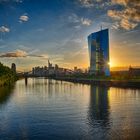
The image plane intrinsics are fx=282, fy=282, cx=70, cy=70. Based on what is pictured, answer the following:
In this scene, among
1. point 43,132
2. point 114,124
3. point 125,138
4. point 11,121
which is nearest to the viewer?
point 125,138

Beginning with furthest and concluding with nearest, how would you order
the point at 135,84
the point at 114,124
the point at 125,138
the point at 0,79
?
the point at 0,79, the point at 135,84, the point at 114,124, the point at 125,138

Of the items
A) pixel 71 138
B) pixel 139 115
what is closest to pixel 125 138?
pixel 71 138

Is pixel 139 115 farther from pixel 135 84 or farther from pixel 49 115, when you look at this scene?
pixel 135 84

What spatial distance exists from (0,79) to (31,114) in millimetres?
87514

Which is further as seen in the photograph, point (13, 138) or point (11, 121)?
point (11, 121)

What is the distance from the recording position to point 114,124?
3738cm

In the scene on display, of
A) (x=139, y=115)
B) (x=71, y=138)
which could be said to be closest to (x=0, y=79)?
(x=139, y=115)

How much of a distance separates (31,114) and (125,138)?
2138cm

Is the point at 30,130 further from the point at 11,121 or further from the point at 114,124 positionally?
the point at 114,124

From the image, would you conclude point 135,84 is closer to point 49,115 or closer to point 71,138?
point 49,115

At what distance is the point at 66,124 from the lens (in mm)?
37438

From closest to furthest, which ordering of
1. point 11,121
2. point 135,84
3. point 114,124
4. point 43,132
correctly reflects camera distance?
point 43,132, point 114,124, point 11,121, point 135,84

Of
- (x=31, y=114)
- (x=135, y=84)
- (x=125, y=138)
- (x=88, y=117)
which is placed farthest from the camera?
(x=135, y=84)

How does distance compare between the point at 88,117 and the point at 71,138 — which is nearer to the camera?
the point at 71,138
